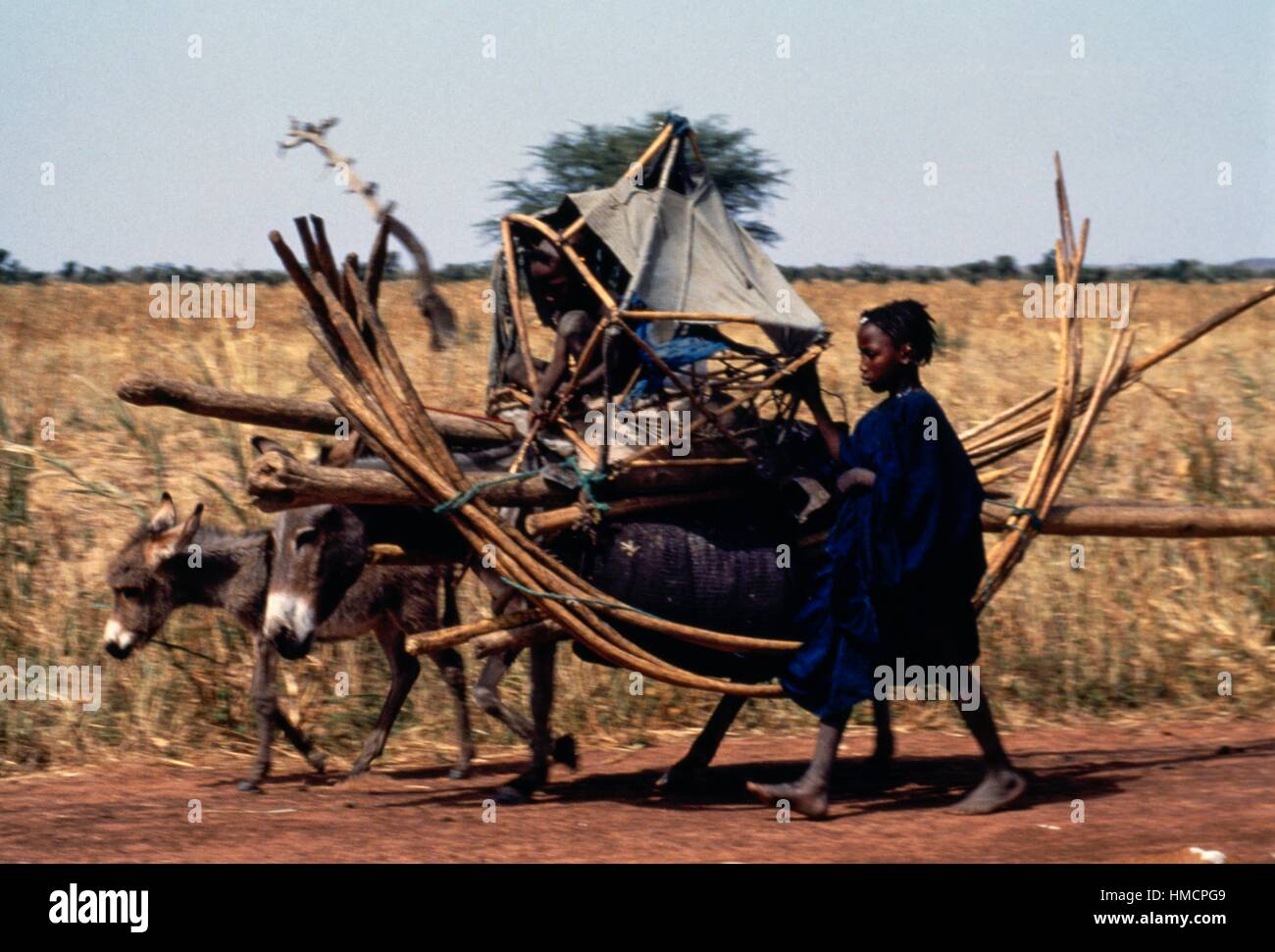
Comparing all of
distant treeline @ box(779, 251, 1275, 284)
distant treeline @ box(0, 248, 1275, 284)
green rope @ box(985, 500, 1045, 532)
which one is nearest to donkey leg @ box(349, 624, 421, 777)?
green rope @ box(985, 500, 1045, 532)

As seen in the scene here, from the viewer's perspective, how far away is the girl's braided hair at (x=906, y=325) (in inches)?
232

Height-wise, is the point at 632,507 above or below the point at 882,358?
below

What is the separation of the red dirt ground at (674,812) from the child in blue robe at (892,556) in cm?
42

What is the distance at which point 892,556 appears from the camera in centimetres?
584

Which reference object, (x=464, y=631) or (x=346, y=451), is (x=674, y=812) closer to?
(x=464, y=631)

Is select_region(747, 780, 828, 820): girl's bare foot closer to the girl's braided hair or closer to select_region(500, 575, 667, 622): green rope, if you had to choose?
select_region(500, 575, 667, 622): green rope

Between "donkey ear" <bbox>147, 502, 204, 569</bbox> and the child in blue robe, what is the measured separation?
3039mm

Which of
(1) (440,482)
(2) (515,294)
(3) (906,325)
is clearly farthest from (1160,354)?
(1) (440,482)

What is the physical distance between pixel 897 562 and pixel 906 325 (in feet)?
2.90

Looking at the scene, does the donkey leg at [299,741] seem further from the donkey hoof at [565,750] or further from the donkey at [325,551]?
the donkey hoof at [565,750]

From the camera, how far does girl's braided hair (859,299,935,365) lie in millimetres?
5887

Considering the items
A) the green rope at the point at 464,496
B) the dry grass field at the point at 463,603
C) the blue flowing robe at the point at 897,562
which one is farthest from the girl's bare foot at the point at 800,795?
the dry grass field at the point at 463,603

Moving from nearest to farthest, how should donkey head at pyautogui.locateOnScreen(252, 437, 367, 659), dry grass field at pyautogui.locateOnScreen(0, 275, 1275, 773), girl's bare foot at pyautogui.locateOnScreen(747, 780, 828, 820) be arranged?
1. girl's bare foot at pyautogui.locateOnScreen(747, 780, 828, 820)
2. donkey head at pyautogui.locateOnScreen(252, 437, 367, 659)
3. dry grass field at pyautogui.locateOnScreen(0, 275, 1275, 773)

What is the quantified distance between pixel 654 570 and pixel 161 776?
8.82ft
